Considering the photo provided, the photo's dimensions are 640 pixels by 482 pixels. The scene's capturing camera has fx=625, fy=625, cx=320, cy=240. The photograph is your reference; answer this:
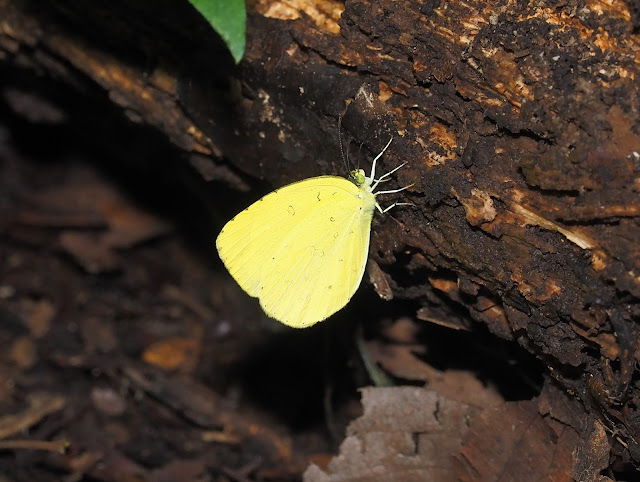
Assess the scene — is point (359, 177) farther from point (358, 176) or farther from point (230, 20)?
point (230, 20)

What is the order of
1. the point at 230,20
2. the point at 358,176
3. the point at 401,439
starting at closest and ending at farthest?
the point at 230,20, the point at 358,176, the point at 401,439

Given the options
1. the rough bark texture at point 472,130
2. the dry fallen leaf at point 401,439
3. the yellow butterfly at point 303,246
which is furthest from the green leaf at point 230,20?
the dry fallen leaf at point 401,439

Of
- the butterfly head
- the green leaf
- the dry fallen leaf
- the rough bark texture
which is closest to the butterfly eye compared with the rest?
the butterfly head

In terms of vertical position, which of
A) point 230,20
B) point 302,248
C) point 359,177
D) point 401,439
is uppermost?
point 230,20

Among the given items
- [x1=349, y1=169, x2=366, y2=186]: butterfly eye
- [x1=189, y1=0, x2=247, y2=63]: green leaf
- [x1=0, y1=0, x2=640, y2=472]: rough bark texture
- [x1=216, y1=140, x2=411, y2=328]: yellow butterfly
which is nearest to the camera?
[x1=0, y1=0, x2=640, y2=472]: rough bark texture

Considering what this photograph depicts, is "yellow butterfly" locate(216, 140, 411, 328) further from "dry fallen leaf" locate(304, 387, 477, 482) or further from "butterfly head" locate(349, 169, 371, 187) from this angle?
"dry fallen leaf" locate(304, 387, 477, 482)

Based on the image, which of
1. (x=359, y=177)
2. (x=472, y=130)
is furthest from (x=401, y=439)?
(x=472, y=130)

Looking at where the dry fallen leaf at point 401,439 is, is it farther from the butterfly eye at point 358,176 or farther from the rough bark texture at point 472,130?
the butterfly eye at point 358,176
